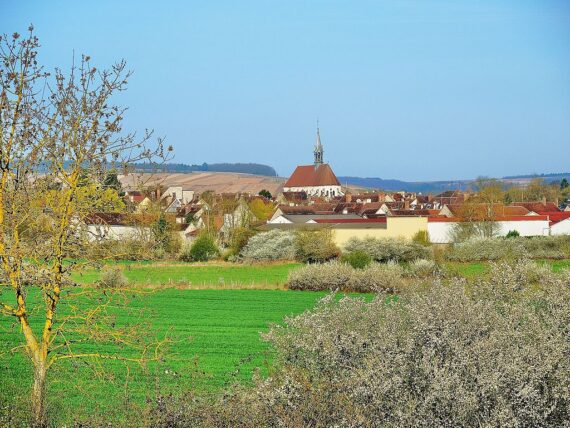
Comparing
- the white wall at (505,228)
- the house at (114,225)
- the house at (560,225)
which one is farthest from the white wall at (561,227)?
the house at (114,225)

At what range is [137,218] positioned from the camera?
1061 centimetres

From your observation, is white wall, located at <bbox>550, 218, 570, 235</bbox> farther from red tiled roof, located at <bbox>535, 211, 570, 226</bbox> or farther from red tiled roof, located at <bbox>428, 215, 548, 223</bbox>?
red tiled roof, located at <bbox>428, 215, 548, 223</bbox>

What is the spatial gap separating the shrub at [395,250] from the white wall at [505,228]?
9771mm

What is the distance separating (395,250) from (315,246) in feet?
16.6

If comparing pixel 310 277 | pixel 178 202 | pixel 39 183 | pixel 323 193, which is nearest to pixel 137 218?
pixel 39 183

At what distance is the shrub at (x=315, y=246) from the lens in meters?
49.7

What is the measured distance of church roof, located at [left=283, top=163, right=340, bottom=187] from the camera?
571 ft

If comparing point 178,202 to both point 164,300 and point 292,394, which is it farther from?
point 292,394

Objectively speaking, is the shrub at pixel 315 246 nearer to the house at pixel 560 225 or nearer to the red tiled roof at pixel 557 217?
the house at pixel 560 225

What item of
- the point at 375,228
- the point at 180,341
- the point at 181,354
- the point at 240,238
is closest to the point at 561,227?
the point at 375,228

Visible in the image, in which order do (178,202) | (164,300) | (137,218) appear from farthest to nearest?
Result: (178,202) < (164,300) < (137,218)

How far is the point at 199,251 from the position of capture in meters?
51.7

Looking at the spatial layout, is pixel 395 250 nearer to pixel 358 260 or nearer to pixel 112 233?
pixel 358 260

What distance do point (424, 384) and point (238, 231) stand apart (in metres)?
45.6
